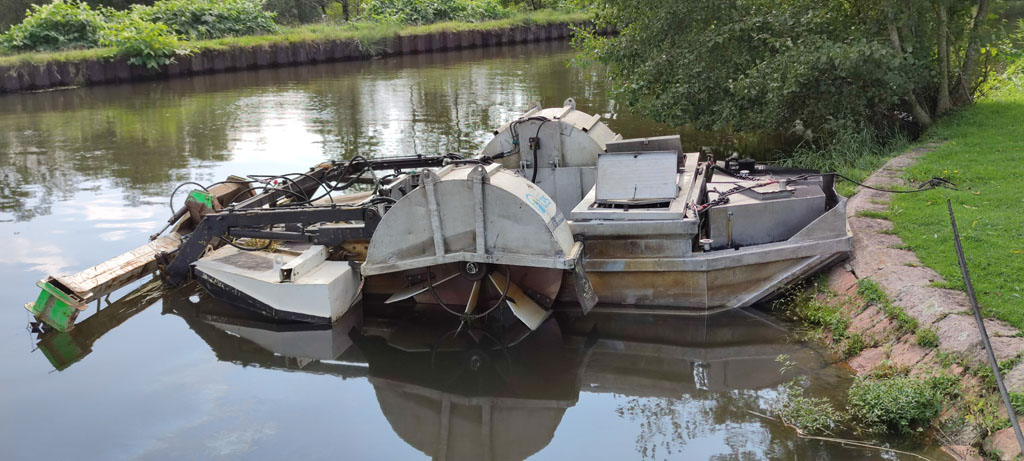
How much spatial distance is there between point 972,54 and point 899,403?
8.67 metres

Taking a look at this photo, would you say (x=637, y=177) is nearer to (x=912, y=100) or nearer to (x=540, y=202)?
(x=540, y=202)

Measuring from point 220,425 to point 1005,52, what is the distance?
1215 cm

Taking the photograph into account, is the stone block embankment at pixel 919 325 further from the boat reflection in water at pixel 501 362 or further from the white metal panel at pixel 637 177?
the white metal panel at pixel 637 177

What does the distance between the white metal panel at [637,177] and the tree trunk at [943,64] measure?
575cm

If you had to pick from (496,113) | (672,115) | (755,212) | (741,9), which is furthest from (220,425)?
(496,113)

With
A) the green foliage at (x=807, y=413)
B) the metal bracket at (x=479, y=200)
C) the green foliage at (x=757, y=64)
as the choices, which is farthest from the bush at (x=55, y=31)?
the green foliage at (x=807, y=413)

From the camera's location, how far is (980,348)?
234 inches

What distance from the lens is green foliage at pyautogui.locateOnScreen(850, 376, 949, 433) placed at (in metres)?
5.85

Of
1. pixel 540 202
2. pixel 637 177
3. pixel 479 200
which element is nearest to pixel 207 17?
pixel 637 177

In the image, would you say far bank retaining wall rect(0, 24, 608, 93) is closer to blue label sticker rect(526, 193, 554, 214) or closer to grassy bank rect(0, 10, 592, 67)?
grassy bank rect(0, 10, 592, 67)

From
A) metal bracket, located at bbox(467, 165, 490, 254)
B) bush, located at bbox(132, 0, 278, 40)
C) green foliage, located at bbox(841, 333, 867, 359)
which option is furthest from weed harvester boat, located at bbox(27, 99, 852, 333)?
bush, located at bbox(132, 0, 278, 40)

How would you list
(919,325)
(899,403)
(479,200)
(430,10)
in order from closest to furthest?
(899,403), (919,325), (479,200), (430,10)

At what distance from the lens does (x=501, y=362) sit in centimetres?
780

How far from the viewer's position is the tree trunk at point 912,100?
1163cm
